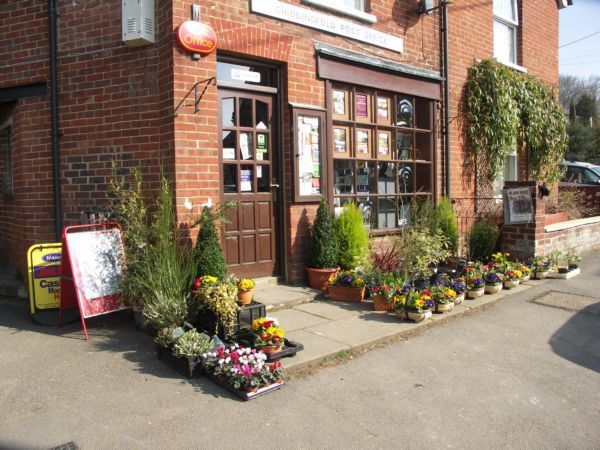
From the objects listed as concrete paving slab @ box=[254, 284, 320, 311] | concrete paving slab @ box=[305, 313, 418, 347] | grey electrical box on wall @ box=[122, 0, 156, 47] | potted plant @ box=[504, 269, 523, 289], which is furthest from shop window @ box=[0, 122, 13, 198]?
potted plant @ box=[504, 269, 523, 289]

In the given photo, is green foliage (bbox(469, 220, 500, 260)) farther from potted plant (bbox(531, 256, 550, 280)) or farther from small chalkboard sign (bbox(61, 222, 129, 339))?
small chalkboard sign (bbox(61, 222, 129, 339))

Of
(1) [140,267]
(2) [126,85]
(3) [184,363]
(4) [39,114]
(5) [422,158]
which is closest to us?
(3) [184,363]

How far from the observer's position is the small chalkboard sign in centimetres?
484

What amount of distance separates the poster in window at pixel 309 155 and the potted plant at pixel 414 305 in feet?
6.40

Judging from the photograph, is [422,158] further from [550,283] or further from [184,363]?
[184,363]

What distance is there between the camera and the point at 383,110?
8.02 m

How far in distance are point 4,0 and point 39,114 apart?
156 centimetres

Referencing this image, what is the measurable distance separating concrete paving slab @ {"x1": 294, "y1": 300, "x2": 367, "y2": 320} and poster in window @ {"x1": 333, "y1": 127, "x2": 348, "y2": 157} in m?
2.27

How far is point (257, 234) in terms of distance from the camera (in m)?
6.43

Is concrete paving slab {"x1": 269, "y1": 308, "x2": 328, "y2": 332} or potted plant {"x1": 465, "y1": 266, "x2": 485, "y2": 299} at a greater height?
potted plant {"x1": 465, "y1": 266, "x2": 485, "y2": 299}

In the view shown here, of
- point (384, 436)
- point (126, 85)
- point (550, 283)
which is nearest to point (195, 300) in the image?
point (384, 436)

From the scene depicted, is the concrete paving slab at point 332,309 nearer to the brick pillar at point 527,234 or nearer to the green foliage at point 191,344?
the green foliage at point 191,344

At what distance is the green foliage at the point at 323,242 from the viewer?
21.2 ft

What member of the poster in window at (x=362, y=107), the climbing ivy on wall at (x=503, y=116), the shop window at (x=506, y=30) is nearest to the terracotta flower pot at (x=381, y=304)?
the poster in window at (x=362, y=107)
